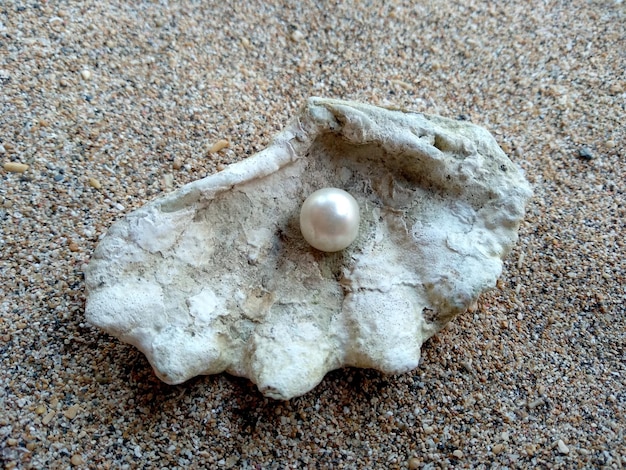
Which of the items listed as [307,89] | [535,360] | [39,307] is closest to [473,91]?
[307,89]

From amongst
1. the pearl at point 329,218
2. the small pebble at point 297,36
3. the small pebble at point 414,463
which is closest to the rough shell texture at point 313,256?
the pearl at point 329,218

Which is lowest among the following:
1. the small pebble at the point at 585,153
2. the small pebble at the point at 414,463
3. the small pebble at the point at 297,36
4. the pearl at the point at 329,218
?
the small pebble at the point at 414,463

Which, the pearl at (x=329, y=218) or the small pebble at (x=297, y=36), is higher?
the small pebble at (x=297, y=36)

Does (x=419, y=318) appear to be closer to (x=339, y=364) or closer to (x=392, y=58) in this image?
(x=339, y=364)

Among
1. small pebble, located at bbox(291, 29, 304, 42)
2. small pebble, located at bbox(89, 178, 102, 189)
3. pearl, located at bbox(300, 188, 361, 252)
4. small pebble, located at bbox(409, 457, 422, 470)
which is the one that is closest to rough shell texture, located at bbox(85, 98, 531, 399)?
pearl, located at bbox(300, 188, 361, 252)

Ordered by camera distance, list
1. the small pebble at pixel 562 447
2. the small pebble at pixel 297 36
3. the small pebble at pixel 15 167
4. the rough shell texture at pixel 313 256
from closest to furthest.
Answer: the rough shell texture at pixel 313 256 < the small pebble at pixel 562 447 < the small pebble at pixel 15 167 < the small pebble at pixel 297 36

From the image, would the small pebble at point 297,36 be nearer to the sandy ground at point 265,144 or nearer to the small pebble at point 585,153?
the sandy ground at point 265,144
